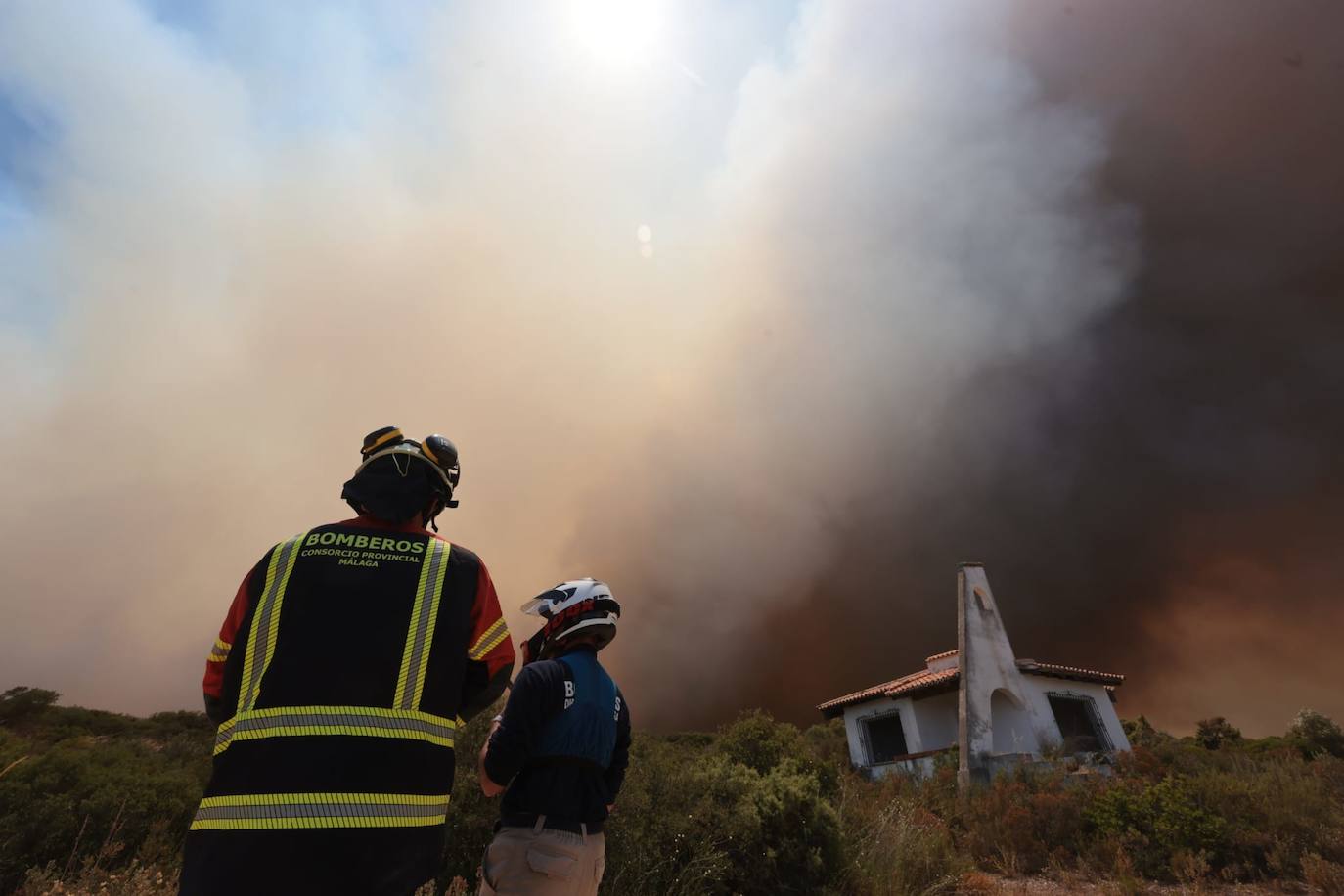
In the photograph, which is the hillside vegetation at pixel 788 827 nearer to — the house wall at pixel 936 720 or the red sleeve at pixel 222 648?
the red sleeve at pixel 222 648

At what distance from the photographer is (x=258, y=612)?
73.5 inches

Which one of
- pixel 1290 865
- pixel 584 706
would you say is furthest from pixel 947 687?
pixel 584 706

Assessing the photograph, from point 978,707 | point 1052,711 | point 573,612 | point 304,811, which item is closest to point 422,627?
point 304,811

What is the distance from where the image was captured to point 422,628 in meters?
1.88

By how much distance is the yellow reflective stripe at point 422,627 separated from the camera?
1.78 metres

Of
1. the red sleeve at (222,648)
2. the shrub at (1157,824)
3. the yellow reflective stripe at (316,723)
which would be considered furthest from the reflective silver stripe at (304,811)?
the shrub at (1157,824)

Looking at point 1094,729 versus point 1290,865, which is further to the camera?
point 1094,729

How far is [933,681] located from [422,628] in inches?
783

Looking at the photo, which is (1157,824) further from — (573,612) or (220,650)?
(220,650)

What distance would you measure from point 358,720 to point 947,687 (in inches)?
800

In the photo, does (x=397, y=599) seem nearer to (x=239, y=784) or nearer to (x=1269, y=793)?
(x=239, y=784)

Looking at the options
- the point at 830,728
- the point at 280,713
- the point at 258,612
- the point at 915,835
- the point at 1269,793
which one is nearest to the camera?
the point at 280,713

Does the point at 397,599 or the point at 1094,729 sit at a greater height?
the point at 1094,729

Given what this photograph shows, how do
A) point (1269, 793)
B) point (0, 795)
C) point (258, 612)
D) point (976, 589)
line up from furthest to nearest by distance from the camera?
point (976, 589), point (1269, 793), point (0, 795), point (258, 612)
